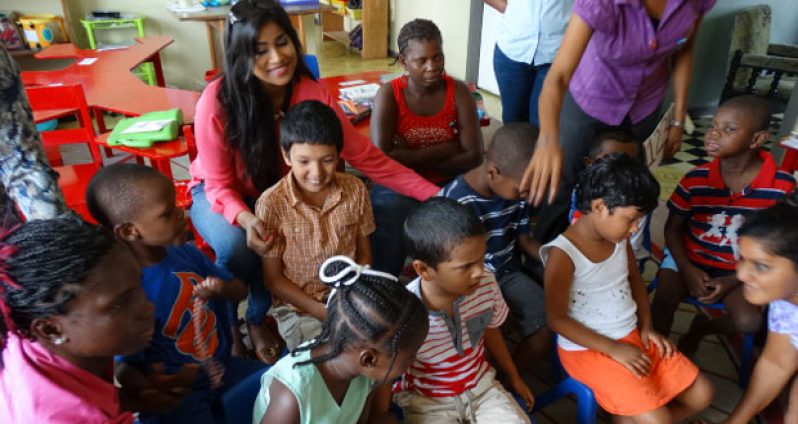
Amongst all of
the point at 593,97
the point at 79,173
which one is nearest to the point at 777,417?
the point at 593,97

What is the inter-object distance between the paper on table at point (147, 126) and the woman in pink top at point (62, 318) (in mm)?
1738

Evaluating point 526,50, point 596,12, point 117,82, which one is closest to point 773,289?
point 596,12

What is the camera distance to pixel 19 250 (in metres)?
0.98

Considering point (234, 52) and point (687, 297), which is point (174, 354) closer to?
point (234, 52)

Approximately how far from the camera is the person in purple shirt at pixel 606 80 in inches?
66.1

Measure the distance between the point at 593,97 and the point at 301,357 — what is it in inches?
57.9

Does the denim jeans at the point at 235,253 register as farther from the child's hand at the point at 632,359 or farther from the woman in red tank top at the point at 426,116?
the child's hand at the point at 632,359

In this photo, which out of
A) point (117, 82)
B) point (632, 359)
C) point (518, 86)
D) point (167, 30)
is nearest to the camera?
point (632, 359)

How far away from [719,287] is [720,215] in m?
0.27

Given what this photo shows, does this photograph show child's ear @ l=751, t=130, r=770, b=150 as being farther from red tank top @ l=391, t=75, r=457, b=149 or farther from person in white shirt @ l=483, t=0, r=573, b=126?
red tank top @ l=391, t=75, r=457, b=149

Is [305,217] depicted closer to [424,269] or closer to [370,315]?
[424,269]

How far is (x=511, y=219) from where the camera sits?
1870 millimetres

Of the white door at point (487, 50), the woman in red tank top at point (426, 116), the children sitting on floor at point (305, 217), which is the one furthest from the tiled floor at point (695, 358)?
the white door at point (487, 50)

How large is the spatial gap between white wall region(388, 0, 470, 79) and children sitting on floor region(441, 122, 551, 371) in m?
4.31
